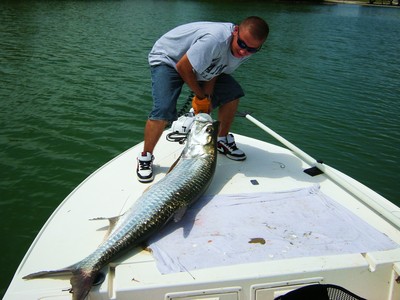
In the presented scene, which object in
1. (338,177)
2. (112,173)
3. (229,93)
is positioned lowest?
(112,173)

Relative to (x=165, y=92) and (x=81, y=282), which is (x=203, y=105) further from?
(x=81, y=282)

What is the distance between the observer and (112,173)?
4215mm

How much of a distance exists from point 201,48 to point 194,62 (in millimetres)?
162

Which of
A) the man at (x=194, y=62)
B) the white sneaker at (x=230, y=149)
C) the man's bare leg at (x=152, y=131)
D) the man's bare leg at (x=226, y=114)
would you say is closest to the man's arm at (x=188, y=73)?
the man at (x=194, y=62)

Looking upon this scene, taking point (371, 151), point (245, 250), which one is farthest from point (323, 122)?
point (245, 250)

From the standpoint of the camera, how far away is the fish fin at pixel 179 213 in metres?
3.17

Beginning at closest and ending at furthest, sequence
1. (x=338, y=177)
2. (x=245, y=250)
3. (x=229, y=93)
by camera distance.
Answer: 1. (x=245, y=250)
2. (x=338, y=177)
3. (x=229, y=93)

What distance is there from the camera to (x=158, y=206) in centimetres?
318

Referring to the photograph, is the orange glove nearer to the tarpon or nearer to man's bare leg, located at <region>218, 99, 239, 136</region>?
the tarpon

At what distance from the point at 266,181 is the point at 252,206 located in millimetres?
674

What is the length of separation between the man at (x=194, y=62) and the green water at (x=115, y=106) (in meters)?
2.36

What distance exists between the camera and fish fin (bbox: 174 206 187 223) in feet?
10.4

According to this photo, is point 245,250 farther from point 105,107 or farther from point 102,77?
point 102,77

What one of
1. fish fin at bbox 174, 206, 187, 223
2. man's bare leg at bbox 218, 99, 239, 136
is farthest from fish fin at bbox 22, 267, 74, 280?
man's bare leg at bbox 218, 99, 239, 136
